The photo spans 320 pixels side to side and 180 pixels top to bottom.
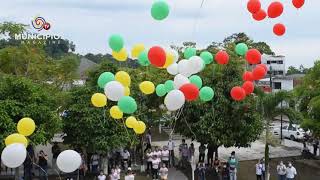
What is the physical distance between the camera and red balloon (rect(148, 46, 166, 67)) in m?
12.0

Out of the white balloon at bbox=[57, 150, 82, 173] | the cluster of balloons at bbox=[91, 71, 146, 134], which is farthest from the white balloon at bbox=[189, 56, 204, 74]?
the white balloon at bbox=[57, 150, 82, 173]

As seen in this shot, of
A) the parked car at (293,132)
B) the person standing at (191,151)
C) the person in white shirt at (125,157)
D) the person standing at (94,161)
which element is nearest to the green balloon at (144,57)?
the person standing at (94,161)

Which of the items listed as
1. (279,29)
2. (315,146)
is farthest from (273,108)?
(279,29)

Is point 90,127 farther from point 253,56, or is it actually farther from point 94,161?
point 253,56

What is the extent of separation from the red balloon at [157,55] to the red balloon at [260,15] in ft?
9.16

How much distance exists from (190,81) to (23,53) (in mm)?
12167

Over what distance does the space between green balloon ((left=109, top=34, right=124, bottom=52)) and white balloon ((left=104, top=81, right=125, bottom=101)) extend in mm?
957

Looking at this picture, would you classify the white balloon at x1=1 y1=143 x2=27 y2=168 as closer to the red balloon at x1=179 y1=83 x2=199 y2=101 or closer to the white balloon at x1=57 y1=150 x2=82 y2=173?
the white balloon at x1=57 y1=150 x2=82 y2=173

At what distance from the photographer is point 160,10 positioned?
39.5ft

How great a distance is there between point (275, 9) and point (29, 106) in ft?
27.7

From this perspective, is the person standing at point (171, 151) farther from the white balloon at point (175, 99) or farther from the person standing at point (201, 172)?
the white balloon at point (175, 99)

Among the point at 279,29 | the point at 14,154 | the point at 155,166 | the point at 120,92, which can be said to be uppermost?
the point at 279,29

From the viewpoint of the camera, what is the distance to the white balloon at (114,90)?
12.5 m

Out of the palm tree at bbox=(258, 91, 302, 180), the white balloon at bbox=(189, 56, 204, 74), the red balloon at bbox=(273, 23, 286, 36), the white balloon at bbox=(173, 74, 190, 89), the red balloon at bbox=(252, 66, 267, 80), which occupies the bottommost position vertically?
the palm tree at bbox=(258, 91, 302, 180)
